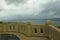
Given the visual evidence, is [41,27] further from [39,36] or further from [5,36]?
[5,36]

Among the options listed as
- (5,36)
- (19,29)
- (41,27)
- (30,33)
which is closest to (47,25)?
(41,27)

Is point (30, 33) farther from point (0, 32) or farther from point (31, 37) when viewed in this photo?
point (0, 32)

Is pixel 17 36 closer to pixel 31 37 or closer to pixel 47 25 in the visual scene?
pixel 31 37

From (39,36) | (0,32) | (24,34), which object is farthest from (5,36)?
(39,36)

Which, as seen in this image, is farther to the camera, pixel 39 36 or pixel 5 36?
pixel 5 36

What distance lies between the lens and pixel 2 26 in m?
17.1

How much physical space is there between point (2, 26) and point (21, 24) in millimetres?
1982

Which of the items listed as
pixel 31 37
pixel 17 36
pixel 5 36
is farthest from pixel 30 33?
pixel 5 36

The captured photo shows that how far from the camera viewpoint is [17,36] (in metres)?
16.7

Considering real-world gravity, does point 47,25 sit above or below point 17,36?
above

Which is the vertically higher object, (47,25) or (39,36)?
(47,25)

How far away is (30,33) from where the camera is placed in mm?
16219

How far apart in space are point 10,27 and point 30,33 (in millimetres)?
2377

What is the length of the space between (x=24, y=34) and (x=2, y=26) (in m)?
2.46
